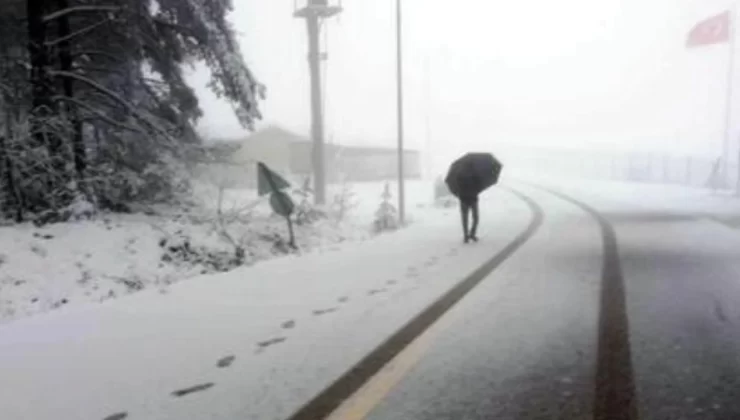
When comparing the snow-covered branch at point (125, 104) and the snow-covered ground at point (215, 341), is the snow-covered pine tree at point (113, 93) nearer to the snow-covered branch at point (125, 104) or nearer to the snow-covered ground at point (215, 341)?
the snow-covered branch at point (125, 104)

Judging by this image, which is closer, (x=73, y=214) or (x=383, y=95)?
(x=73, y=214)

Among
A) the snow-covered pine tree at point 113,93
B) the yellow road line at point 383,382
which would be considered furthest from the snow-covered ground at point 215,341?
the snow-covered pine tree at point 113,93

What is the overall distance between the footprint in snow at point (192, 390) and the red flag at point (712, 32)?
34.5 meters

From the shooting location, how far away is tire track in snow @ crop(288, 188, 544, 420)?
4.04 m

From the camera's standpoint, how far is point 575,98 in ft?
425

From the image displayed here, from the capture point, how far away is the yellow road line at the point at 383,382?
3.95 metres

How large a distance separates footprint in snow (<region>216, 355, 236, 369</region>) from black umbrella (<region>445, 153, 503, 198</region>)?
26.1 ft

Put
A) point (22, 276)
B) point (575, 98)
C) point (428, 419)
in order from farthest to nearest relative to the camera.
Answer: point (575, 98) → point (22, 276) → point (428, 419)

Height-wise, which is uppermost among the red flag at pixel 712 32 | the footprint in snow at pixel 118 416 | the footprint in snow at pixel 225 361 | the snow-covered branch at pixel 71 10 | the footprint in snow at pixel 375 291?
the red flag at pixel 712 32

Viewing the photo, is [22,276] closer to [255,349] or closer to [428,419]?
[255,349]

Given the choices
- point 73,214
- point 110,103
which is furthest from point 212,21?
point 73,214

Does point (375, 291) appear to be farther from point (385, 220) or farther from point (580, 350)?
point (385, 220)

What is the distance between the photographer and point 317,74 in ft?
83.9

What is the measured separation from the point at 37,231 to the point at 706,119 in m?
110
